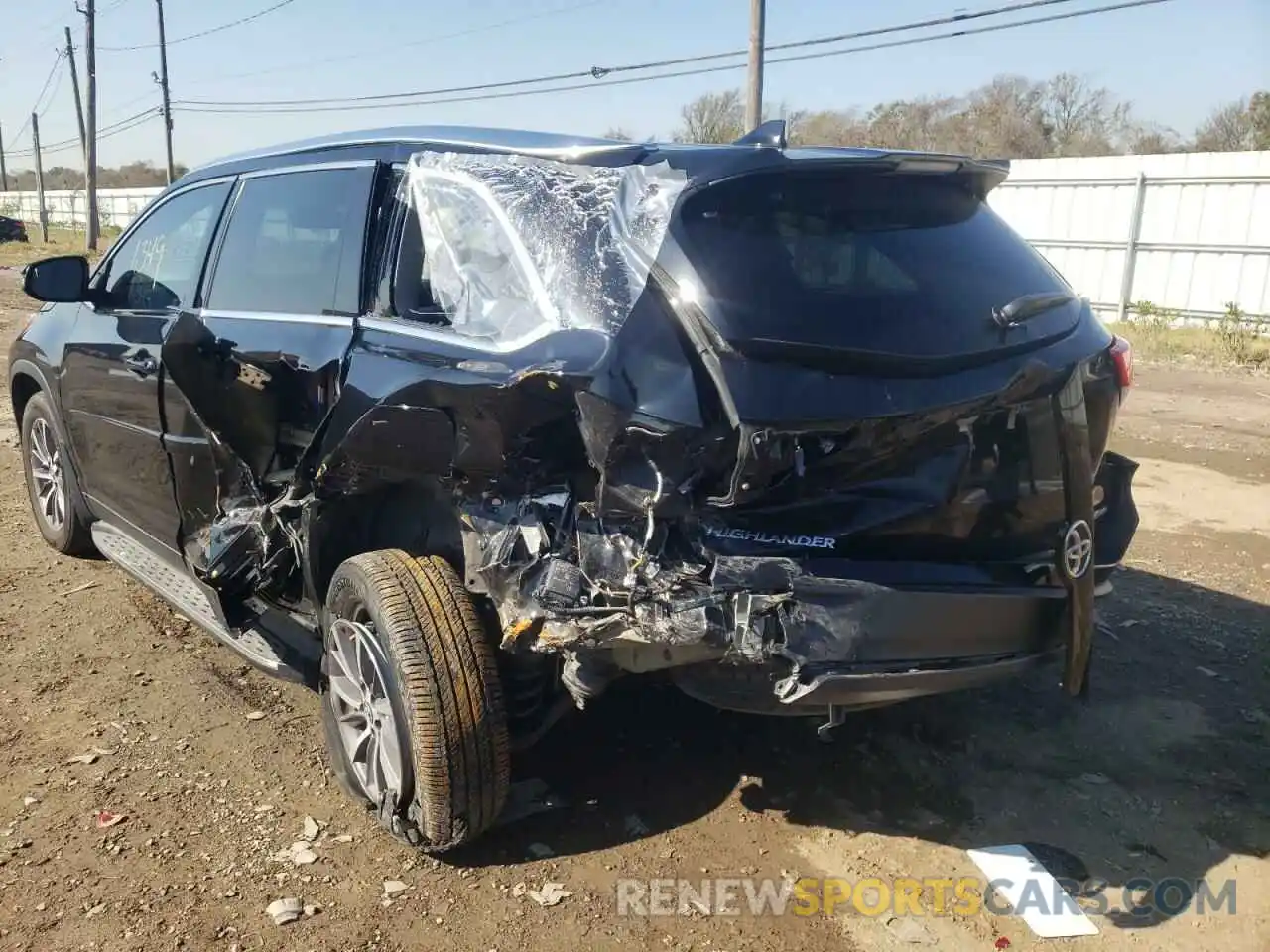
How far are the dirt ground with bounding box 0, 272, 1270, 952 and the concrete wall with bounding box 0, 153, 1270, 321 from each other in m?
12.8

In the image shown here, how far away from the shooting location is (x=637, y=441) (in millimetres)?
2377

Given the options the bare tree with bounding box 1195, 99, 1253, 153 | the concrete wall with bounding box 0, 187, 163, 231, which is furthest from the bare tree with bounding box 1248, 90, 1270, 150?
the concrete wall with bounding box 0, 187, 163, 231

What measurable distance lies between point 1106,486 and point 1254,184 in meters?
15.7

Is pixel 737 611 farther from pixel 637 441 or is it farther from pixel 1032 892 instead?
pixel 1032 892

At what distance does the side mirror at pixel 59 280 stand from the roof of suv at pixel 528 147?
144 centimetres

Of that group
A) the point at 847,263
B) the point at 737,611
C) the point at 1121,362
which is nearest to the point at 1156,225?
the point at 1121,362

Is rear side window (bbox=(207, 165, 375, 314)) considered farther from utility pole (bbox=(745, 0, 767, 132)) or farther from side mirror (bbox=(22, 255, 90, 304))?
utility pole (bbox=(745, 0, 767, 132))

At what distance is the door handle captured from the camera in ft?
13.0

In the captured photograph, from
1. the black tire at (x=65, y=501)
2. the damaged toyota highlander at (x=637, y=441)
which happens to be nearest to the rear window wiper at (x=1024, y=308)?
the damaged toyota highlander at (x=637, y=441)

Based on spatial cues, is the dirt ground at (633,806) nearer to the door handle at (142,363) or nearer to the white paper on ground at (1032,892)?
the white paper on ground at (1032,892)

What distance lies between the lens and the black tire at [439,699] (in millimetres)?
2752

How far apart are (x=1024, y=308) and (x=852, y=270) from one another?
0.53 m

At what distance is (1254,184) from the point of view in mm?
16062

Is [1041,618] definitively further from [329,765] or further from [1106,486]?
[329,765]
